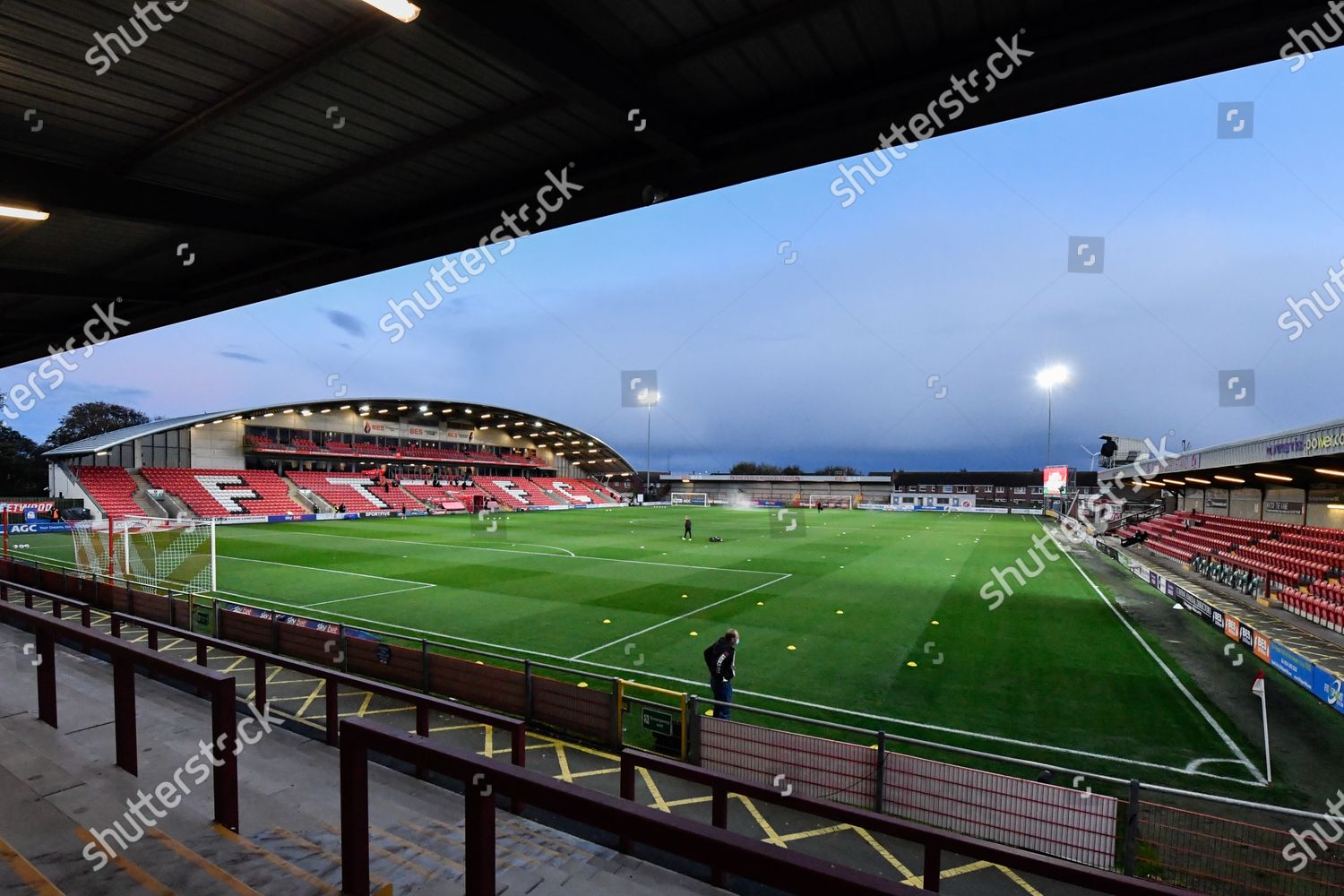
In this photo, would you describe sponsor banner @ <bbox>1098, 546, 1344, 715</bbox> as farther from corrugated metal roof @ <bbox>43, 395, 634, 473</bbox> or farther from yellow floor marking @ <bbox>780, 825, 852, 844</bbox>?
corrugated metal roof @ <bbox>43, 395, 634, 473</bbox>

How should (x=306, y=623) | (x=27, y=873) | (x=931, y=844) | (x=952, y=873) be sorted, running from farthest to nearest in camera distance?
(x=306, y=623)
(x=952, y=873)
(x=27, y=873)
(x=931, y=844)

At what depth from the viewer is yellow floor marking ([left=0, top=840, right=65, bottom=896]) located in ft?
9.25

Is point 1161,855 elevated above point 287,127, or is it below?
below

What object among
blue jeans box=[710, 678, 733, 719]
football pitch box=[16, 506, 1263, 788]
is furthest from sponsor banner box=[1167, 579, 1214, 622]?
blue jeans box=[710, 678, 733, 719]

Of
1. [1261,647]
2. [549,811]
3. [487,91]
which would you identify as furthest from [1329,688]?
[487,91]

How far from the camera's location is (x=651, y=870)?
→ 11.7ft

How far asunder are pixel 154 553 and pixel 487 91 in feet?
90.1

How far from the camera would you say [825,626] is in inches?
616

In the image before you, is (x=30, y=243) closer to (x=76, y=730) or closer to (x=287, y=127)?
(x=287, y=127)

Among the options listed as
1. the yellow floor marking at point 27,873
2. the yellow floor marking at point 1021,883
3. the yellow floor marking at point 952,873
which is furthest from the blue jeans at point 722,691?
the yellow floor marking at point 27,873

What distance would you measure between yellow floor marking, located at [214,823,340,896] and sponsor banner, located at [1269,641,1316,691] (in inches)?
614

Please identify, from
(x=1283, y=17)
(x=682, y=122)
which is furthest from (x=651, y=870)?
(x=1283, y=17)

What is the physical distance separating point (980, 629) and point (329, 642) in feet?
48.7

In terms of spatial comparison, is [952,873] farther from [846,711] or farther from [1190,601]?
[1190,601]
